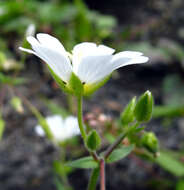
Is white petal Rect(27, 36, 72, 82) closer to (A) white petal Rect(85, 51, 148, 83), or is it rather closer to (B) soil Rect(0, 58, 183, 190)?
(A) white petal Rect(85, 51, 148, 83)

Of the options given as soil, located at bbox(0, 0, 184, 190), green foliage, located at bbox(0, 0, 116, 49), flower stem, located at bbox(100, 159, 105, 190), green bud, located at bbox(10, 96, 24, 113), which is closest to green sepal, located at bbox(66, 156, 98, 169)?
flower stem, located at bbox(100, 159, 105, 190)

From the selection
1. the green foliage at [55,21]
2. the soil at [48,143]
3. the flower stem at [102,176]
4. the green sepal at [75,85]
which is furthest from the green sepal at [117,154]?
the green foliage at [55,21]

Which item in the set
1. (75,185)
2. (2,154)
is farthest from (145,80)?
(2,154)

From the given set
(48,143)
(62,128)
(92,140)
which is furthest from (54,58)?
(48,143)

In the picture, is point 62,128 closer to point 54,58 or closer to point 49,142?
point 49,142

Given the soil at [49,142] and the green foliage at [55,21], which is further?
the green foliage at [55,21]

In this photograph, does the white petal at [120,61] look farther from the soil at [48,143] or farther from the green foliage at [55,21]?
the green foliage at [55,21]

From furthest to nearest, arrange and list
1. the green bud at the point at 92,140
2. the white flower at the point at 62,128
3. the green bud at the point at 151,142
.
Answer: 1. the white flower at the point at 62,128
2. the green bud at the point at 151,142
3. the green bud at the point at 92,140
